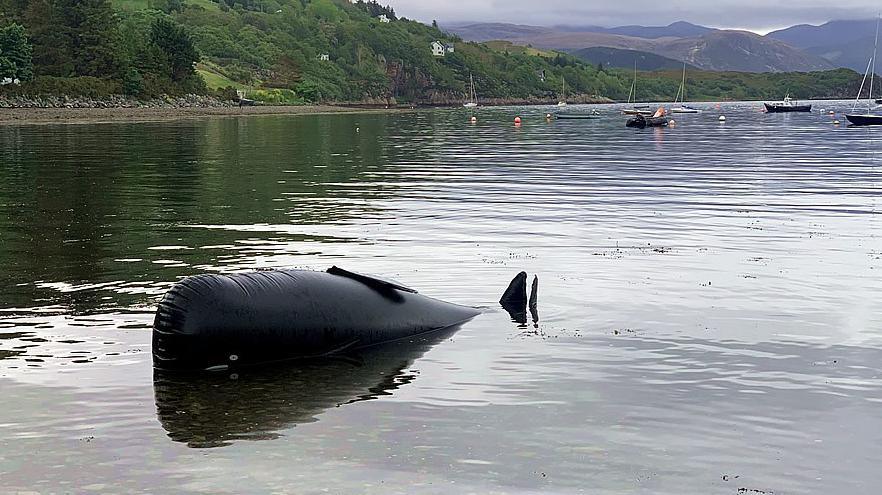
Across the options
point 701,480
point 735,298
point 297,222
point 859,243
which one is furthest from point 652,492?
point 297,222

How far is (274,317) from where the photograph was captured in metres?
13.1

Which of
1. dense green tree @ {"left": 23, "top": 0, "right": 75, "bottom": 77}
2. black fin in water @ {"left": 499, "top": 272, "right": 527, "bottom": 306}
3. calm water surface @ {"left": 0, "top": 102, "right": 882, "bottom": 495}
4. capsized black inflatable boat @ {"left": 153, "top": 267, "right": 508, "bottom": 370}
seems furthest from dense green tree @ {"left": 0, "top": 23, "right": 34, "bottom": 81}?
capsized black inflatable boat @ {"left": 153, "top": 267, "right": 508, "bottom": 370}

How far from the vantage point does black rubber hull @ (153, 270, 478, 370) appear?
12.5 m

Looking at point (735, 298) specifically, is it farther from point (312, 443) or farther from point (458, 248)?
point (312, 443)

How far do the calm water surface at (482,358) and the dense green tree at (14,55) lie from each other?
131270 mm

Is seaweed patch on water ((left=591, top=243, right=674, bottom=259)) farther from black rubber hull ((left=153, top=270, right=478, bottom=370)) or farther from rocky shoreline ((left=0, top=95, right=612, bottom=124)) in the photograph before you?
rocky shoreline ((left=0, top=95, right=612, bottom=124))

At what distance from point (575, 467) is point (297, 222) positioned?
1825 cm

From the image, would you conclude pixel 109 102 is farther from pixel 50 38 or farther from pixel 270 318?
pixel 270 318

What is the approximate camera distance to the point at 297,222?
1067 inches

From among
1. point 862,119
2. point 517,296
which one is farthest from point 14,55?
point 517,296

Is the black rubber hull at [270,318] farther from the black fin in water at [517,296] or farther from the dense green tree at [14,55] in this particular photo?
the dense green tree at [14,55]

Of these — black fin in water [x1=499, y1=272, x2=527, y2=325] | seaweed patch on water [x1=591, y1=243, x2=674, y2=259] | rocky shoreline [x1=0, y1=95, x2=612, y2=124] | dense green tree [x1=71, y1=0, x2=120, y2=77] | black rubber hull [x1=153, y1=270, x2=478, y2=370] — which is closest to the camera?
black rubber hull [x1=153, y1=270, x2=478, y2=370]

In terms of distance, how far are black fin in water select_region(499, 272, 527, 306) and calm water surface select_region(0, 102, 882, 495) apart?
1.09 ft

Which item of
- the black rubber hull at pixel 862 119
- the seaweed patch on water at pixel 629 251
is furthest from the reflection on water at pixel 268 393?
the black rubber hull at pixel 862 119
